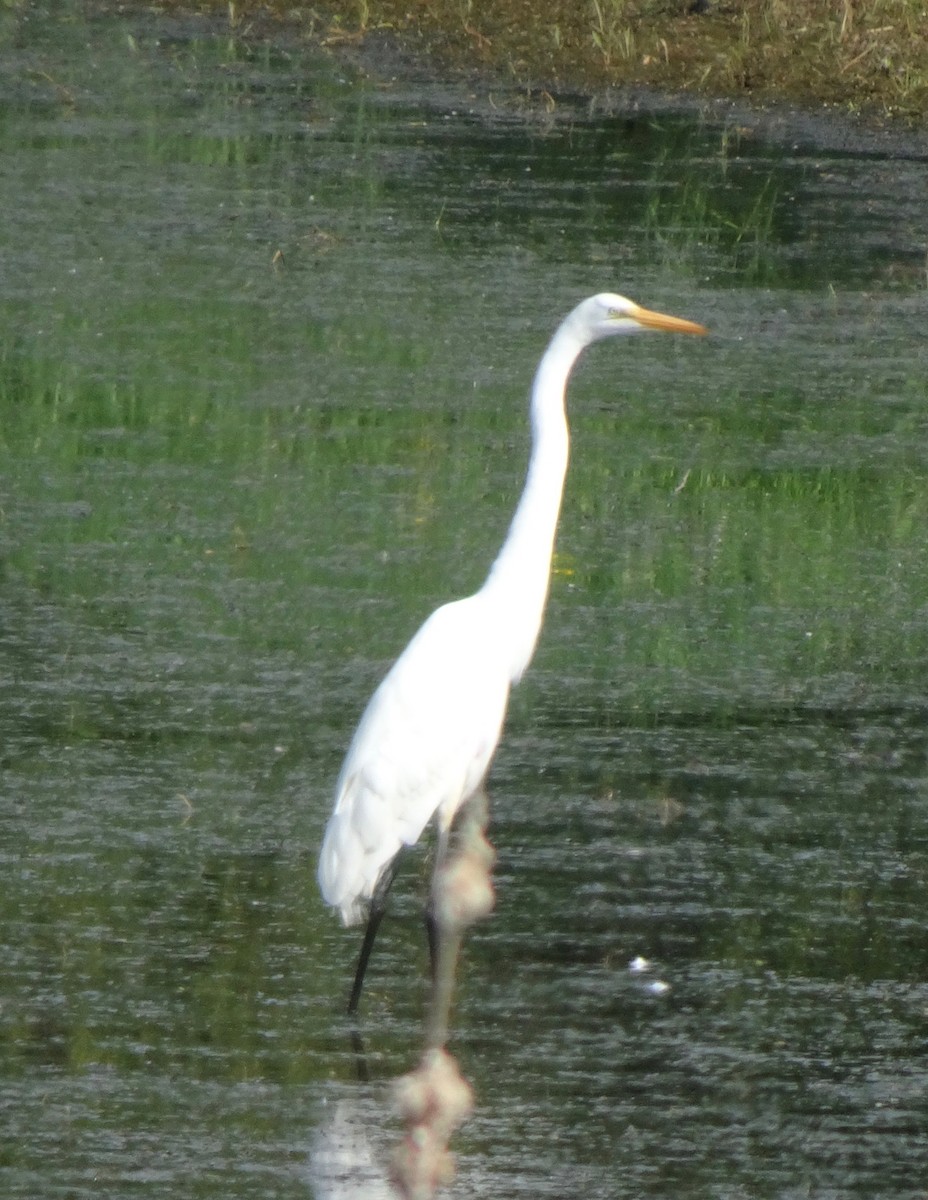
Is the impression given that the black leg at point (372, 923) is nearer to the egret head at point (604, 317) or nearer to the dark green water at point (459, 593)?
the dark green water at point (459, 593)

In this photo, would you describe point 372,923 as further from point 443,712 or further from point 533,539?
point 533,539

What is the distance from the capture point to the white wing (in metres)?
4.41

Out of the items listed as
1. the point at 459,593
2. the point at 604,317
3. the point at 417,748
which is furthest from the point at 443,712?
the point at 459,593

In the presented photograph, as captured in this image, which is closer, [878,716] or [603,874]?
[603,874]

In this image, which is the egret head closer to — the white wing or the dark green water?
the white wing

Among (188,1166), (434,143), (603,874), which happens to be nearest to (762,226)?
(434,143)

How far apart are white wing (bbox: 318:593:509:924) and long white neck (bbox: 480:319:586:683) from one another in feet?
0.15

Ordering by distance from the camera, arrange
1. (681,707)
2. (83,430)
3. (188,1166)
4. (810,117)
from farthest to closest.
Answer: (810,117) < (83,430) < (681,707) < (188,1166)

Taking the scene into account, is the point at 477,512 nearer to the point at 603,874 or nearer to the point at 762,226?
the point at 603,874

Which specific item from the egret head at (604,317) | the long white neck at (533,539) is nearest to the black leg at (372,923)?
the long white neck at (533,539)

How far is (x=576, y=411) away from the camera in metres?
7.69

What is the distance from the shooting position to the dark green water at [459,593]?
A: 3984mm

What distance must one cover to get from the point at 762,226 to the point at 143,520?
13.9 feet

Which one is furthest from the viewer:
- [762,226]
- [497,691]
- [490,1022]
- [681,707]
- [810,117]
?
[810,117]
